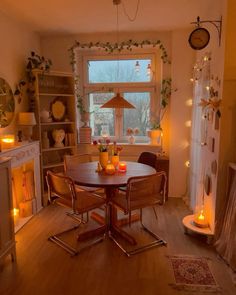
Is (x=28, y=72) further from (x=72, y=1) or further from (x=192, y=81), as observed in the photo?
(x=192, y=81)

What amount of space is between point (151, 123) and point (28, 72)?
7.07 feet

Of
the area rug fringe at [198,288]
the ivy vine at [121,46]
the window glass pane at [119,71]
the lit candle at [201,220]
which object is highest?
the ivy vine at [121,46]

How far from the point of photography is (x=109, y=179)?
2.85 meters

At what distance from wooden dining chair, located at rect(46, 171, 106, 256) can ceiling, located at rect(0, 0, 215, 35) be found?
205cm

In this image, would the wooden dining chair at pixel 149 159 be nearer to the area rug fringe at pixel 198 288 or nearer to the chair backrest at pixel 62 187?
the chair backrest at pixel 62 187

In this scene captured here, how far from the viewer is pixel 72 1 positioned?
9.96 ft

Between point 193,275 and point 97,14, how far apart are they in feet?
10.7

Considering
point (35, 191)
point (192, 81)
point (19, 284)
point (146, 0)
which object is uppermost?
point (146, 0)

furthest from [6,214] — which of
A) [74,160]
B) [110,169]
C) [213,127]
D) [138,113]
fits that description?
[138,113]

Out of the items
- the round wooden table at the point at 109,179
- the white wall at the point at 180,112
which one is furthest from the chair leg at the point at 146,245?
A: the white wall at the point at 180,112

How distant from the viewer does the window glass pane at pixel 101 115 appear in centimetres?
465

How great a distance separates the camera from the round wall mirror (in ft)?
10.7

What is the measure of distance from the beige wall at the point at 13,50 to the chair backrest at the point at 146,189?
186 centimetres

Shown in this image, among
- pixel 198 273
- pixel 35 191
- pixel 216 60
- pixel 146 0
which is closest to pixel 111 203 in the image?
pixel 198 273
